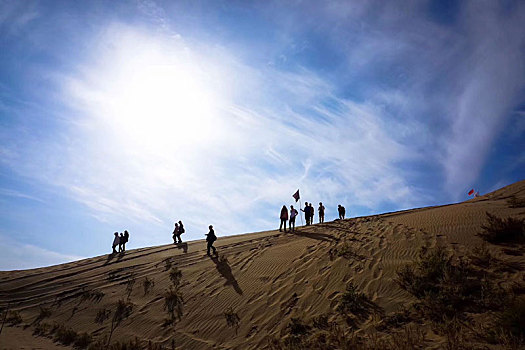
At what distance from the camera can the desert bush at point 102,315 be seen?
925 centimetres

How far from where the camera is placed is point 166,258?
14945 millimetres

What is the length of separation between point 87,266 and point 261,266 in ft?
38.6

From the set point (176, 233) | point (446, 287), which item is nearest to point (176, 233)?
point (176, 233)

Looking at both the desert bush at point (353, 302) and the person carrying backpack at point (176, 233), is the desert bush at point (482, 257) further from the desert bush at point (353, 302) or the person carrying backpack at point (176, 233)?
the person carrying backpack at point (176, 233)

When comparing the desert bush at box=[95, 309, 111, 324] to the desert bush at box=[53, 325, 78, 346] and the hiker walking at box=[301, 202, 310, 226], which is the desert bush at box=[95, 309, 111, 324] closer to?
the desert bush at box=[53, 325, 78, 346]

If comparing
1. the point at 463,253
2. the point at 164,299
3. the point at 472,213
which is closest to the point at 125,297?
the point at 164,299

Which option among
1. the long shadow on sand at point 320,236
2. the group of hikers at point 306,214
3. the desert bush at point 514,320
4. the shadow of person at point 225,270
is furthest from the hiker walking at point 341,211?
the desert bush at point 514,320

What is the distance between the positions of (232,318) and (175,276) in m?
4.79

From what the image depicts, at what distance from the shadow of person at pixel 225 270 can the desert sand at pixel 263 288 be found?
4 cm

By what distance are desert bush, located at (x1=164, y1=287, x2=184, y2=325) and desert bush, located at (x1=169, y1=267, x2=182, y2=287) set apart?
0.56 meters

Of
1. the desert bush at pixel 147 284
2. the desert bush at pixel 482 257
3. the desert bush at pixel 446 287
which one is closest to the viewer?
the desert bush at pixel 446 287

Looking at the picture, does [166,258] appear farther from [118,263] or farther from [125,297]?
[125,297]

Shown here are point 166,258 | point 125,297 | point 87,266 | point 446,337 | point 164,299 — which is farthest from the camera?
point 87,266

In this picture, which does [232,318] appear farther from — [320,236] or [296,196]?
[296,196]
